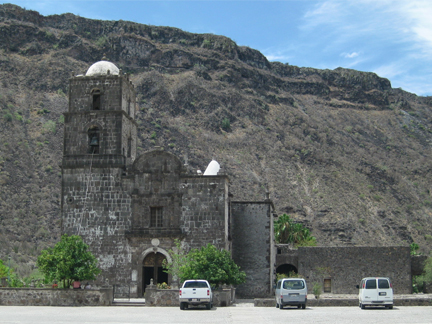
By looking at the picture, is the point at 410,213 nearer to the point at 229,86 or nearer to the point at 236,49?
the point at 229,86

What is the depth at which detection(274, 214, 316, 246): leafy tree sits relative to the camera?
2601 inches

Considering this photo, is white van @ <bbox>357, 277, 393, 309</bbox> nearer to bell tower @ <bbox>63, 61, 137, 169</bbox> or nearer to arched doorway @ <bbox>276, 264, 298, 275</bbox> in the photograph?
bell tower @ <bbox>63, 61, 137, 169</bbox>

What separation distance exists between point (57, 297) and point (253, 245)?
1612 centimetres

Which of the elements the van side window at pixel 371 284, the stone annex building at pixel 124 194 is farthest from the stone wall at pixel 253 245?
the van side window at pixel 371 284

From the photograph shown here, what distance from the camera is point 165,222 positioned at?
3797 cm

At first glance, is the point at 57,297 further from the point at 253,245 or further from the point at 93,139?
the point at 253,245

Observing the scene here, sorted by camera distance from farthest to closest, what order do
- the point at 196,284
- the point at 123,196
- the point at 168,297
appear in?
1. the point at 123,196
2. the point at 168,297
3. the point at 196,284

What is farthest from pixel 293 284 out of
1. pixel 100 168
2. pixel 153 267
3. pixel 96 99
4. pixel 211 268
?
pixel 96 99

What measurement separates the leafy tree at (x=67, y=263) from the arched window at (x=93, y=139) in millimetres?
7517

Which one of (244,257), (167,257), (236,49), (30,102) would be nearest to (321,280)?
(244,257)

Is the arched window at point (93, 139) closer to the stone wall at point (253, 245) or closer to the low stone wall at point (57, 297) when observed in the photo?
the stone wall at point (253, 245)

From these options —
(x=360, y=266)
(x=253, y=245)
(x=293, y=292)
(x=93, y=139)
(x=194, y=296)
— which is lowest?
(x=194, y=296)

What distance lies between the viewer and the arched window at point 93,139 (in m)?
39.5

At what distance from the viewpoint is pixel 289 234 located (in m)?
66.3
